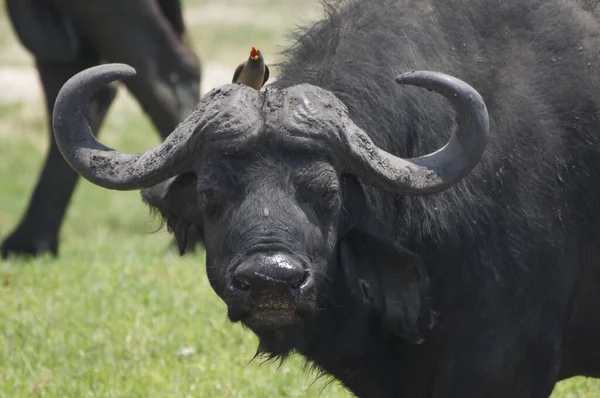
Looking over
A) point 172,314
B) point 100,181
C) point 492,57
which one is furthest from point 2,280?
point 492,57

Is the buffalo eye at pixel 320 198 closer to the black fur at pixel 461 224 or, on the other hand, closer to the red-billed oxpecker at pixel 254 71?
the black fur at pixel 461 224

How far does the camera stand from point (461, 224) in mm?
4895

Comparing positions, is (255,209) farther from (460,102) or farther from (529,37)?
(529,37)

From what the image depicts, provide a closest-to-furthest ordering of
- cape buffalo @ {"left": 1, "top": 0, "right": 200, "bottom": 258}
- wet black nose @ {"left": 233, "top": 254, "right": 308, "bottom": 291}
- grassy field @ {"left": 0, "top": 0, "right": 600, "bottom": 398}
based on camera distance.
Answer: wet black nose @ {"left": 233, "top": 254, "right": 308, "bottom": 291} → grassy field @ {"left": 0, "top": 0, "right": 600, "bottom": 398} → cape buffalo @ {"left": 1, "top": 0, "right": 200, "bottom": 258}

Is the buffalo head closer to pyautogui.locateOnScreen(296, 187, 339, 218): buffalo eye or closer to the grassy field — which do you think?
pyautogui.locateOnScreen(296, 187, 339, 218): buffalo eye

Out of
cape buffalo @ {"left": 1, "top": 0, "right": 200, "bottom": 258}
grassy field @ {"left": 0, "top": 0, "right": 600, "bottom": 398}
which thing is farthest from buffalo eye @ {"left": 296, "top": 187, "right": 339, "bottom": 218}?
cape buffalo @ {"left": 1, "top": 0, "right": 200, "bottom": 258}

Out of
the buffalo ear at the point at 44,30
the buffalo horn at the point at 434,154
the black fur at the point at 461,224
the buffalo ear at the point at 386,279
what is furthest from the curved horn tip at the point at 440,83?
the buffalo ear at the point at 44,30

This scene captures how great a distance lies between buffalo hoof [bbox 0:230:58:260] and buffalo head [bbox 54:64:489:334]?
5.24m

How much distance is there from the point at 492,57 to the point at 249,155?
1.20 m

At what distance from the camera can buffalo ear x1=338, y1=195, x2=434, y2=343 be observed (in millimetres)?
4855

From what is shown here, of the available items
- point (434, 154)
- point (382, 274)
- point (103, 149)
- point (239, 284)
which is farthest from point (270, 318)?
point (103, 149)

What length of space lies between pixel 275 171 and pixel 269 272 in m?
0.43

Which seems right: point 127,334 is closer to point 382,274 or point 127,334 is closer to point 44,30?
point 382,274

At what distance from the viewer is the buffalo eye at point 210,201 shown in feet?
15.2
